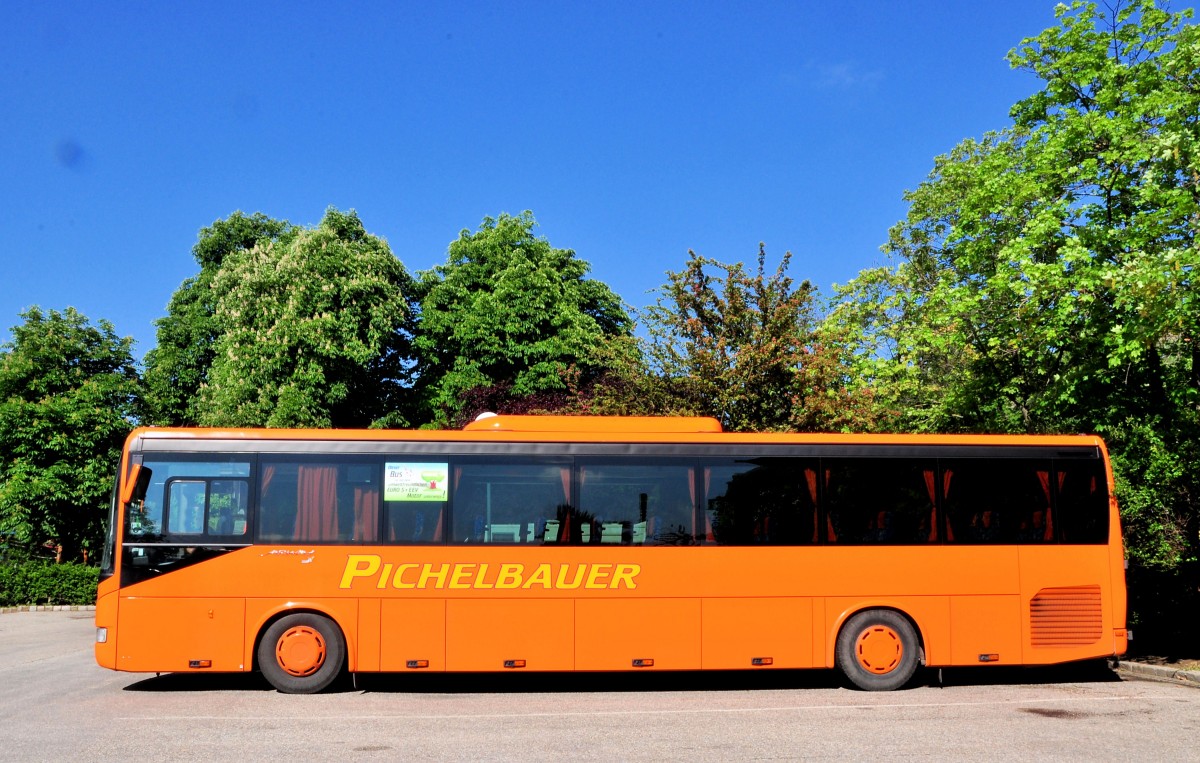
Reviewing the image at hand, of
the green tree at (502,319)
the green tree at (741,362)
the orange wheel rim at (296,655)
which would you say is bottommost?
the orange wheel rim at (296,655)

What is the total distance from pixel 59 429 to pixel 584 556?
24.9m

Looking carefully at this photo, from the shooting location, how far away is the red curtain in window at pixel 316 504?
10.7 m

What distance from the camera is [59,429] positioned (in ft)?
95.5

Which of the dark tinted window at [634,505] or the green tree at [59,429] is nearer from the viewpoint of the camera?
the dark tinted window at [634,505]

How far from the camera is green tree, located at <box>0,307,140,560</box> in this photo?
93.8 ft

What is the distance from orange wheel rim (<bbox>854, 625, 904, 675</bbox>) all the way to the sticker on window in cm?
532

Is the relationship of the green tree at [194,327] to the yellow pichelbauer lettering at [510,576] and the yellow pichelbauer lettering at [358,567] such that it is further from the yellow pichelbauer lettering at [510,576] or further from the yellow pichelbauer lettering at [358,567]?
the yellow pichelbauer lettering at [510,576]

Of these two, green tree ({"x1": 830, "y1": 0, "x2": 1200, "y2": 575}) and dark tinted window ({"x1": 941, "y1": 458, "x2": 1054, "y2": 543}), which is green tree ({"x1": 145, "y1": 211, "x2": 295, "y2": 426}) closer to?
green tree ({"x1": 830, "y1": 0, "x2": 1200, "y2": 575})

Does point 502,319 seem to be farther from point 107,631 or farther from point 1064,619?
point 1064,619

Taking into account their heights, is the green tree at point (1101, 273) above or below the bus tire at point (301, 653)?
above

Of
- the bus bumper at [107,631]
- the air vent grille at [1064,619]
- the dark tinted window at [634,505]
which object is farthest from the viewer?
the air vent grille at [1064,619]

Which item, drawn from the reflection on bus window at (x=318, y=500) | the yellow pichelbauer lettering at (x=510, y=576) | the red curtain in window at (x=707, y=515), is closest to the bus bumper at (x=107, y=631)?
the reflection on bus window at (x=318, y=500)


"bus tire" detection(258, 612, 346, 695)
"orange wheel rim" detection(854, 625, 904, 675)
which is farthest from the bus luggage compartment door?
"orange wheel rim" detection(854, 625, 904, 675)

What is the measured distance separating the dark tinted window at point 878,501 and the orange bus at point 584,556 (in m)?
0.02
